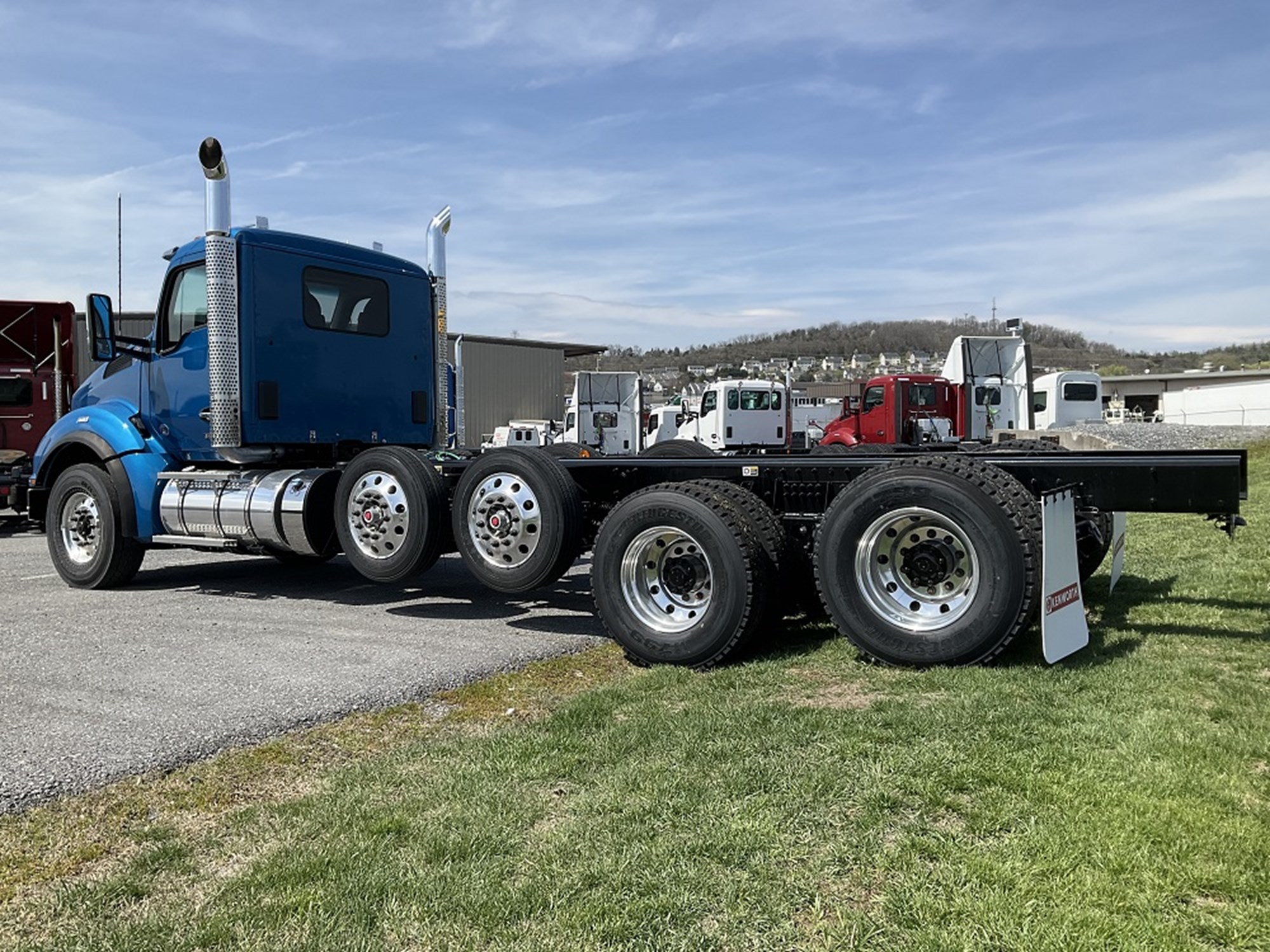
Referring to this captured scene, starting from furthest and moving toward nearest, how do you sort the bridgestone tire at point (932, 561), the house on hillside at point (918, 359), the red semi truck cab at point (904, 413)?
the house on hillside at point (918, 359)
the red semi truck cab at point (904, 413)
the bridgestone tire at point (932, 561)

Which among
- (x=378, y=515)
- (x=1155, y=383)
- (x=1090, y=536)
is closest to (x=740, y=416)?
(x=1090, y=536)

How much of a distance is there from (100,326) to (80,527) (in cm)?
182

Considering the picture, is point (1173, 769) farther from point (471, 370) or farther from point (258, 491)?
point (471, 370)

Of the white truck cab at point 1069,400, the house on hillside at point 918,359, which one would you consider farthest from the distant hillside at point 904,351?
the white truck cab at point 1069,400

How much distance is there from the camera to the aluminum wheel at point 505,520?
636 centimetres

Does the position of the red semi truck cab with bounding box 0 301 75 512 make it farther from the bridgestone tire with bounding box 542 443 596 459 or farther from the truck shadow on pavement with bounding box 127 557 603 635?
the bridgestone tire with bounding box 542 443 596 459

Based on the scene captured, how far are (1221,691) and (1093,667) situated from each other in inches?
22.8

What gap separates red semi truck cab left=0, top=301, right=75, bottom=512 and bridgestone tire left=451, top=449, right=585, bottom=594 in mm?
10718

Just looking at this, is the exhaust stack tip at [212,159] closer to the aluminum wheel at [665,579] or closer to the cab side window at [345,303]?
the cab side window at [345,303]

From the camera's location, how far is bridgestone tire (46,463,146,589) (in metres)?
8.66

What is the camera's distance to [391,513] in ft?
23.0

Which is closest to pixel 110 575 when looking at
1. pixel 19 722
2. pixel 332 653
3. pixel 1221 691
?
pixel 332 653

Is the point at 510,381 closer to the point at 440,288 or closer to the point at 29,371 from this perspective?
the point at 29,371

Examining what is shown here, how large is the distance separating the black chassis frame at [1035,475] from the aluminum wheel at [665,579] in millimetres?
658
